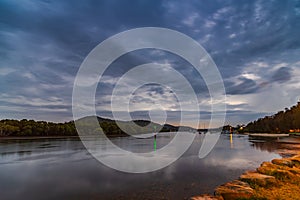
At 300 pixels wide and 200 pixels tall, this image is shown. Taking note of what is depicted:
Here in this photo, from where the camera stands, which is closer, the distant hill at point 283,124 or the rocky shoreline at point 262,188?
the rocky shoreline at point 262,188

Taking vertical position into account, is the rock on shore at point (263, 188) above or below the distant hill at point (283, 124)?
below

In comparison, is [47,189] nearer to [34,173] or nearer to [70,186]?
[70,186]

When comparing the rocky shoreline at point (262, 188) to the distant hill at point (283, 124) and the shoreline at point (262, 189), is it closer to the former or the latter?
the shoreline at point (262, 189)

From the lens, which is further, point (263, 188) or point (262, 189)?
point (263, 188)

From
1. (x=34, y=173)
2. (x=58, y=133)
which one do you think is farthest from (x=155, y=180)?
(x=58, y=133)

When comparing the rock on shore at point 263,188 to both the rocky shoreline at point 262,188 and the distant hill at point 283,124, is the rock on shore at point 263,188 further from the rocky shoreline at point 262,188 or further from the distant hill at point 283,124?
the distant hill at point 283,124

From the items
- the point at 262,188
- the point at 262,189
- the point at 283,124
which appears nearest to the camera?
the point at 262,189

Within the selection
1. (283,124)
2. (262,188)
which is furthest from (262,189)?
(283,124)

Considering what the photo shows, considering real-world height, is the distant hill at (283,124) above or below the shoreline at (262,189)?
above

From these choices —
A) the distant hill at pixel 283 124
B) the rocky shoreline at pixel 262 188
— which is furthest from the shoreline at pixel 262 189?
the distant hill at pixel 283 124

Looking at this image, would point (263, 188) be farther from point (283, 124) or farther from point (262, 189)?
point (283, 124)

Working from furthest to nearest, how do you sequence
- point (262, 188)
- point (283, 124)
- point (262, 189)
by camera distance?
1. point (283, 124)
2. point (262, 188)
3. point (262, 189)

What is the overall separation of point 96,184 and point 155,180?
4.68 metres

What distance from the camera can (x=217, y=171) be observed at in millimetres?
20719
